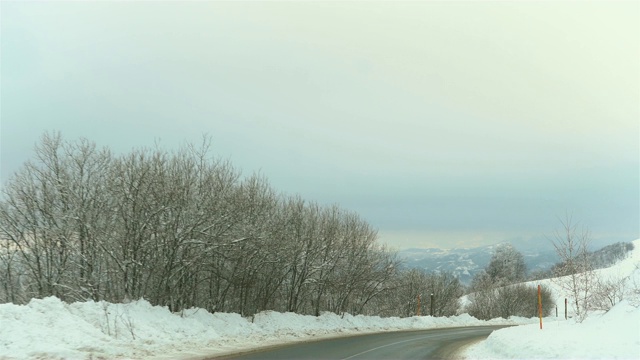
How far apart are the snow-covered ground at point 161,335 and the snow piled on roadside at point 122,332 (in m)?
0.02

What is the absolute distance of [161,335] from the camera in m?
19.0

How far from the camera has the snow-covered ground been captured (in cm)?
1348

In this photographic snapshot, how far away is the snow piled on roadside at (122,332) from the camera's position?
13781 millimetres

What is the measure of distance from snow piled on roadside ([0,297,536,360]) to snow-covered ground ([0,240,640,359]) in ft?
0.08

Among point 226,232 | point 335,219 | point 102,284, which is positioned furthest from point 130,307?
point 335,219

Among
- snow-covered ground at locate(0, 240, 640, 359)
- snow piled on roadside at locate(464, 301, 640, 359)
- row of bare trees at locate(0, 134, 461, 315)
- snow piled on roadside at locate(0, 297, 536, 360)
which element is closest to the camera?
snow piled on roadside at locate(464, 301, 640, 359)

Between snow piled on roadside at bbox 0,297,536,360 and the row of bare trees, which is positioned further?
the row of bare trees

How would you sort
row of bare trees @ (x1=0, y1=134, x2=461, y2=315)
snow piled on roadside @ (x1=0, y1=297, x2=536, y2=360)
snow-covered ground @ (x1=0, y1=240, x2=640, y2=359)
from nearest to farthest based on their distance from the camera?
1. snow-covered ground @ (x1=0, y1=240, x2=640, y2=359)
2. snow piled on roadside @ (x1=0, y1=297, x2=536, y2=360)
3. row of bare trees @ (x1=0, y1=134, x2=461, y2=315)

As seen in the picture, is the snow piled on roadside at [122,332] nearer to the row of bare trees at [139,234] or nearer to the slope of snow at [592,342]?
the row of bare trees at [139,234]

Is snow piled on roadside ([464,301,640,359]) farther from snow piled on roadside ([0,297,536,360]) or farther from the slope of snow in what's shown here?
snow piled on roadside ([0,297,536,360])

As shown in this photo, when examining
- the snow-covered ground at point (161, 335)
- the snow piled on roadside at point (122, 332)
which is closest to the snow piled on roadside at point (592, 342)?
the snow-covered ground at point (161, 335)

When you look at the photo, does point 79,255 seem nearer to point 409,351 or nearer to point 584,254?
point 409,351

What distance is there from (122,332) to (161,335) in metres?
1.76

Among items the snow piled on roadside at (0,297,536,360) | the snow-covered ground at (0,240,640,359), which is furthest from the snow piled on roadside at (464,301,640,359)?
the snow piled on roadside at (0,297,536,360)
